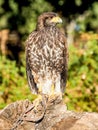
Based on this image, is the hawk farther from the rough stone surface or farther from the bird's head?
the rough stone surface

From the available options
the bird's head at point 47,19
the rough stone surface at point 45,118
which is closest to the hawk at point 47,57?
the bird's head at point 47,19

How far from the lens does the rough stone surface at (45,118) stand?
28.0ft

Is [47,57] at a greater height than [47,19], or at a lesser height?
lesser

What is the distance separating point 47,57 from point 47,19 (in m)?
0.63

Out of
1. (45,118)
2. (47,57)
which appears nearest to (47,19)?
(47,57)

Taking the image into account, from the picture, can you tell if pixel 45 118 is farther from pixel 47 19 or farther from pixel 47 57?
pixel 47 19

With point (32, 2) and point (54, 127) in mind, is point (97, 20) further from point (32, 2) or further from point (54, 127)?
point (54, 127)

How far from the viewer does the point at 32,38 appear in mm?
10383

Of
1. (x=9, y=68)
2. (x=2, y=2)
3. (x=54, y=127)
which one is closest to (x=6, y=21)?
(x=2, y=2)

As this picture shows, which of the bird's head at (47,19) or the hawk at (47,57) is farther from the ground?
the bird's head at (47,19)

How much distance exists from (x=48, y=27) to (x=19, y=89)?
10.2 feet

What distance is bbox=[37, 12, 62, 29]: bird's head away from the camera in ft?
34.4

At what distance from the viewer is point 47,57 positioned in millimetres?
10352

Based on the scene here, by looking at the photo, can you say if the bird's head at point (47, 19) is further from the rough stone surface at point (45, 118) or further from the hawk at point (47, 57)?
the rough stone surface at point (45, 118)
